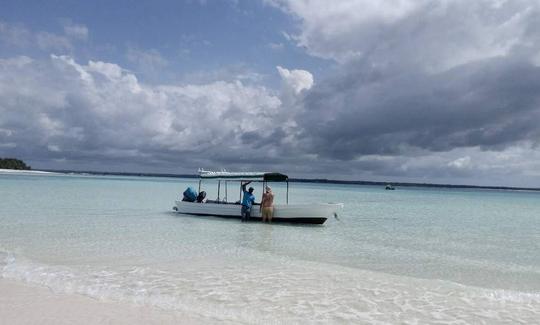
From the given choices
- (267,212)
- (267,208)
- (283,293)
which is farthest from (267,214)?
(283,293)

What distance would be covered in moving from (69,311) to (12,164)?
174m

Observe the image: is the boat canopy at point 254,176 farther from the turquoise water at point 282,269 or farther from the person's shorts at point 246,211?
the turquoise water at point 282,269

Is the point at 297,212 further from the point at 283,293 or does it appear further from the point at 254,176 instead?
the point at 283,293

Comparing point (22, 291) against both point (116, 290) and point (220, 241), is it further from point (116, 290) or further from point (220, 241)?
point (220, 241)

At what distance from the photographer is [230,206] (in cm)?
2420

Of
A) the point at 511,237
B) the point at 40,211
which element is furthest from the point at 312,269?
the point at 40,211

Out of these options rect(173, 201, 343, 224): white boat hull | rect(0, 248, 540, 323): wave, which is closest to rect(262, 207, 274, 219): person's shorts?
rect(173, 201, 343, 224): white boat hull

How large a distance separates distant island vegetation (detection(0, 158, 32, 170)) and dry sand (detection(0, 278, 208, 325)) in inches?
6652

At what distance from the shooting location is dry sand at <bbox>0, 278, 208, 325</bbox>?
21.4 feet

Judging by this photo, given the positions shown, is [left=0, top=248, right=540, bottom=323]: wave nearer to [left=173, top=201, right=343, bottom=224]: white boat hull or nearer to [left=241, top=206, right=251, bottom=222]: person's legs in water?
[left=173, top=201, right=343, bottom=224]: white boat hull

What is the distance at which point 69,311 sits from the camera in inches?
276

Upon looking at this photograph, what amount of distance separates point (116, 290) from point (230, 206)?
1559 centimetres

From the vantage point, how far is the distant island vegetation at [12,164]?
152 meters

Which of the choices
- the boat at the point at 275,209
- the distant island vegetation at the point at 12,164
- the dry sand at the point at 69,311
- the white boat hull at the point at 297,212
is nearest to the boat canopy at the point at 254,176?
the boat at the point at 275,209
